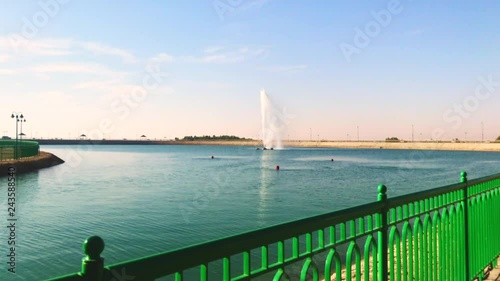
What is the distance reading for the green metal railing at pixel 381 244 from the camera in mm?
1923

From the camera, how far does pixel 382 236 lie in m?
3.66

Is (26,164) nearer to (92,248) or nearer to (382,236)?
(382,236)

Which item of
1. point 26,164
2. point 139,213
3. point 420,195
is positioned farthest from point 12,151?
point 420,195

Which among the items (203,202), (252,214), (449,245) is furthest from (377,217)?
(203,202)

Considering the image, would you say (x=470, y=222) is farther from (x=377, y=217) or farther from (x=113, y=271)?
(x=113, y=271)

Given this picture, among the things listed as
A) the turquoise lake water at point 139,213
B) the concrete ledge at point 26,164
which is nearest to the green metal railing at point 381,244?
the turquoise lake water at point 139,213

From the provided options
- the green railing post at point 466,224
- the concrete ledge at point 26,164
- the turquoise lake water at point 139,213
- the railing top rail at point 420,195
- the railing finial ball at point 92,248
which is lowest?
the turquoise lake water at point 139,213

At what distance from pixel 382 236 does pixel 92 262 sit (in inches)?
105

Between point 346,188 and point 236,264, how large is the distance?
26.1m

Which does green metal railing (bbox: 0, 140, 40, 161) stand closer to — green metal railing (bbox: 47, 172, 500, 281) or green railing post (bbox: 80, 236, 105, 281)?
green metal railing (bbox: 47, 172, 500, 281)

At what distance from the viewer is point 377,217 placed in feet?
11.8

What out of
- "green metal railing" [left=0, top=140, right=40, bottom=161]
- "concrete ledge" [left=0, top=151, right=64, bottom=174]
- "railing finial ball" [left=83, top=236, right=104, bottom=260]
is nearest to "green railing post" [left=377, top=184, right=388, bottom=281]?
"railing finial ball" [left=83, top=236, right=104, bottom=260]

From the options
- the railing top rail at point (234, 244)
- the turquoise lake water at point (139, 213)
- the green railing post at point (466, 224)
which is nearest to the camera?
the railing top rail at point (234, 244)

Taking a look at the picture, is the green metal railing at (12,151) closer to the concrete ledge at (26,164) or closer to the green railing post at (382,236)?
the concrete ledge at (26,164)
